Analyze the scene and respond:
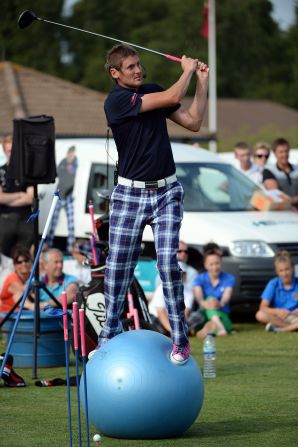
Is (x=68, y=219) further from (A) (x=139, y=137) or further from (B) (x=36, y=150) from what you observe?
(A) (x=139, y=137)

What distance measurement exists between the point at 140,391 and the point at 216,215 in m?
7.75

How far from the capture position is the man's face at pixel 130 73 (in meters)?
8.35

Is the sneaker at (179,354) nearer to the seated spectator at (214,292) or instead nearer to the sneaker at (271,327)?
the seated spectator at (214,292)

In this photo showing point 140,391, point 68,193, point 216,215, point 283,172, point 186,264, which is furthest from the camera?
point 283,172

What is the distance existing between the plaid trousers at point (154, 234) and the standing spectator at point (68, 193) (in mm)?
7652

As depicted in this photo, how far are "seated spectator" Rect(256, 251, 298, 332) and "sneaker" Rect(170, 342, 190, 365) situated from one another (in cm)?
612

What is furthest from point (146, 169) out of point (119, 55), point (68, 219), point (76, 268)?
point (68, 219)

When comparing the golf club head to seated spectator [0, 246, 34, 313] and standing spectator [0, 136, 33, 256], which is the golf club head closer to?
seated spectator [0, 246, 34, 313]

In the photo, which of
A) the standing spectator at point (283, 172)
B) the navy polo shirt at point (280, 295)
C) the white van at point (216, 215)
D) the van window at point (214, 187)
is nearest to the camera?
the navy polo shirt at point (280, 295)

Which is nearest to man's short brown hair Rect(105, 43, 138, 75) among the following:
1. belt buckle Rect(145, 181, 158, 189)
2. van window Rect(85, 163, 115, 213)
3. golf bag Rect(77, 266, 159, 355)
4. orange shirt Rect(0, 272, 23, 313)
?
belt buckle Rect(145, 181, 158, 189)

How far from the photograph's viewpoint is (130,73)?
837cm

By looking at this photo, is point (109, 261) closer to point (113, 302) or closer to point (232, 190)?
point (113, 302)

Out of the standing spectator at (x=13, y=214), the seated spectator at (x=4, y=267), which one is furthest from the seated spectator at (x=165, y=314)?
the standing spectator at (x=13, y=214)

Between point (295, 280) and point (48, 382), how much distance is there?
4.79 m
